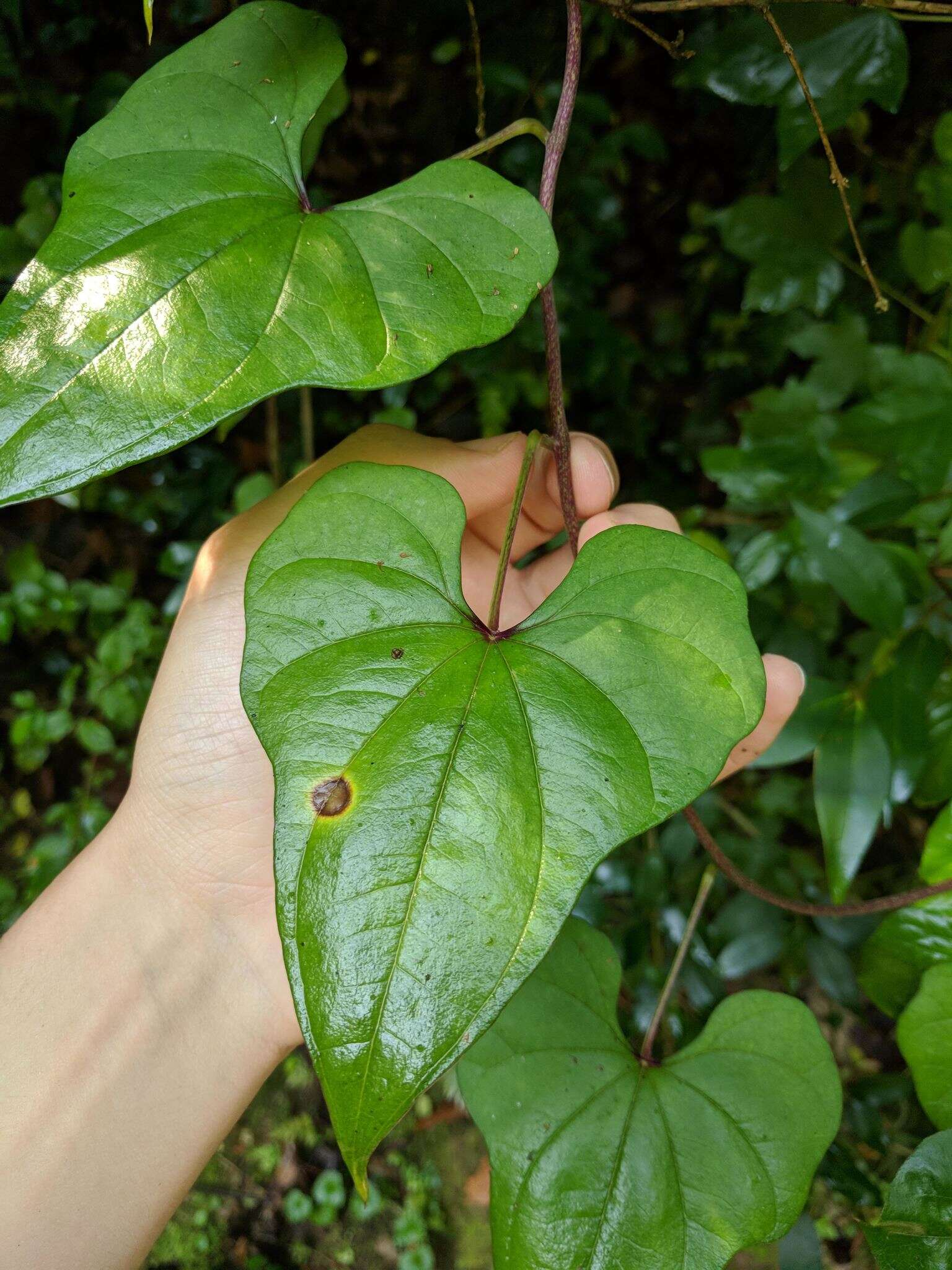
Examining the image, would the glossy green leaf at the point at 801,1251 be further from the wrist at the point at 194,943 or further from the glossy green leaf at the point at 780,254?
the glossy green leaf at the point at 780,254

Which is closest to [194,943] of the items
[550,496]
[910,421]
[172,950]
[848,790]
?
[172,950]

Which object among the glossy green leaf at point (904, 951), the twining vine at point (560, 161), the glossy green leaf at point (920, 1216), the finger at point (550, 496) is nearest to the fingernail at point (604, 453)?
the finger at point (550, 496)

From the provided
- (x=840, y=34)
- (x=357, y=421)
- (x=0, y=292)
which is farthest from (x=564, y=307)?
(x=0, y=292)

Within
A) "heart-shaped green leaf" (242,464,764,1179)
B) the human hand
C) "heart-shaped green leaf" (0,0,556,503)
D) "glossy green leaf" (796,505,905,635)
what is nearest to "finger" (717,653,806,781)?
the human hand

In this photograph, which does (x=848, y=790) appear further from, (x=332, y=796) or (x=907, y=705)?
(x=332, y=796)

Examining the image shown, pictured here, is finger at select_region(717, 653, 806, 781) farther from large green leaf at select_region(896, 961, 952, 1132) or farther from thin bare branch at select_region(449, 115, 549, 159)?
thin bare branch at select_region(449, 115, 549, 159)

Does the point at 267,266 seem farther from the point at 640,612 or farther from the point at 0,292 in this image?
the point at 0,292
